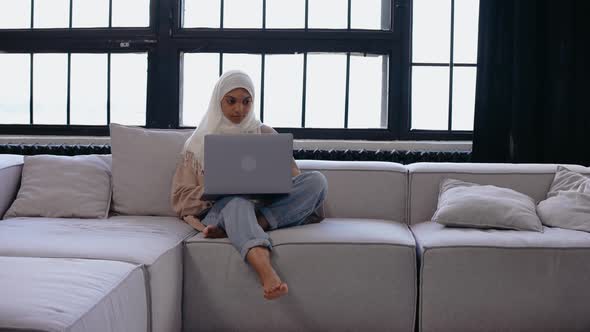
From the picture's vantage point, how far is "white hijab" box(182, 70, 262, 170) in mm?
2701

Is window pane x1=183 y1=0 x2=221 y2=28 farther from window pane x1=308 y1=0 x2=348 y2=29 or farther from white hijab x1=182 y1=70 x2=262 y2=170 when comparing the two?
white hijab x1=182 y1=70 x2=262 y2=170

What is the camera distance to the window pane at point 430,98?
3625 millimetres

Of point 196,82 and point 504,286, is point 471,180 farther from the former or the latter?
point 196,82

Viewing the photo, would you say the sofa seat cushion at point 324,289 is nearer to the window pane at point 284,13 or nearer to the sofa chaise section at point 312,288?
the sofa chaise section at point 312,288

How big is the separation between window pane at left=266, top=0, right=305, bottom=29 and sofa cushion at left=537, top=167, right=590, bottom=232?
1.67m

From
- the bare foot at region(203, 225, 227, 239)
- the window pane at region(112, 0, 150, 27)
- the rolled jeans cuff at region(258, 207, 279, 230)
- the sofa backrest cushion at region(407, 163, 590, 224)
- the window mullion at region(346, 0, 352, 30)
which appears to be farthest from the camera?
the window pane at region(112, 0, 150, 27)

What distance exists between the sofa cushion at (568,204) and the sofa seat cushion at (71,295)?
1573 millimetres

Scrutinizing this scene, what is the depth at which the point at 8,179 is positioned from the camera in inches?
106

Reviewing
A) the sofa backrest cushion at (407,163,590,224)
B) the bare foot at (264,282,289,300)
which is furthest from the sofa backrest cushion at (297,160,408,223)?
the bare foot at (264,282,289,300)

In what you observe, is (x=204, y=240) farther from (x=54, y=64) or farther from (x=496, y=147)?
(x=54, y=64)

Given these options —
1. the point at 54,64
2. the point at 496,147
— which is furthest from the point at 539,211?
the point at 54,64

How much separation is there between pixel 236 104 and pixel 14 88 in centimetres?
178

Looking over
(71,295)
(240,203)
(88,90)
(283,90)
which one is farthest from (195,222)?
(88,90)

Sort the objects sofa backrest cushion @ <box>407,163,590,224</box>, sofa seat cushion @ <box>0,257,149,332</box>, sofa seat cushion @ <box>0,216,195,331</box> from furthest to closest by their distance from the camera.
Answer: sofa backrest cushion @ <box>407,163,590,224</box> < sofa seat cushion @ <box>0,216,195,331</box> < sofa seat cushion @ <box>0,257,149,332</box>
